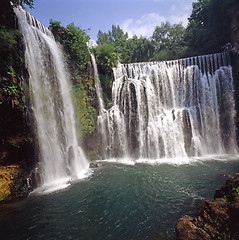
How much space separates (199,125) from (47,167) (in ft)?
45.8

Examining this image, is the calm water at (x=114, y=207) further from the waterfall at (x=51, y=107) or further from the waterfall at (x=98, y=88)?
the waterfall at (x=98, y=88)

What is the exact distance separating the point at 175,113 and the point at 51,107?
10.9 metres

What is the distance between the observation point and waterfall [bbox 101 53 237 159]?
13.5m

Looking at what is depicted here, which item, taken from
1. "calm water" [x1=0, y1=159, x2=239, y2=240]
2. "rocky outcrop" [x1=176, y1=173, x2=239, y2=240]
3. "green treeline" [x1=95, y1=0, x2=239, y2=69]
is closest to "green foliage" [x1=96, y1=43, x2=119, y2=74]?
"green treeline" [x1=95, y1=0, x2=239, y2=69]

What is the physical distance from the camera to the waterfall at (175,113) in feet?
44.2

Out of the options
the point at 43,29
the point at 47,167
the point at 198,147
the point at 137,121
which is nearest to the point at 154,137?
the point at 137,121

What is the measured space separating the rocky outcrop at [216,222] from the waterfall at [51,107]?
660 centimetres

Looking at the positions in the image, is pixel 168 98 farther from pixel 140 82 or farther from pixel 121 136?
pixel 121 136

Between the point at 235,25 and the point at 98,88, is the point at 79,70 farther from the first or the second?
the point at 235,25

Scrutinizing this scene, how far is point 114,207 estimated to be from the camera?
19.0ft

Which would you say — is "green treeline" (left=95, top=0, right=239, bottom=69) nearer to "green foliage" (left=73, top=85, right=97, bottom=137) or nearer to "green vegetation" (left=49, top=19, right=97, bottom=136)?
"green vegetation" (left=49, top=19, right=97, bottom=136)

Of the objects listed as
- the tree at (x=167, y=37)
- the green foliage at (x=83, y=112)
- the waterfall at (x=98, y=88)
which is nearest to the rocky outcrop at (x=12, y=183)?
the green foliage at (x=83, y=112)

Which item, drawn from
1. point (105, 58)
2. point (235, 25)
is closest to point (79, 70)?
point (105, 58)

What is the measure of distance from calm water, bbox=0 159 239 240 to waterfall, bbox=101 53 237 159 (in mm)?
4713
